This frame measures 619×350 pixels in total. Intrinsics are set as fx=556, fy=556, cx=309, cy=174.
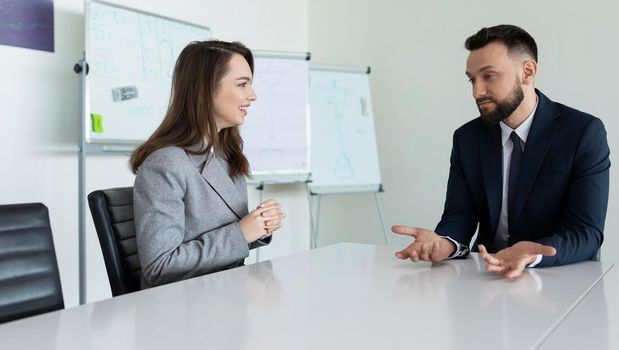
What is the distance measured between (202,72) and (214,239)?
0.54 metres

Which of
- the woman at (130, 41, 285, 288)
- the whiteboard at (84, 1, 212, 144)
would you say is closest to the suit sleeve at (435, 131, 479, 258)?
the woman at (130, 41, 285, 288)

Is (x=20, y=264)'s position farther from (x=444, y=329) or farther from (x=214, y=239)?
(x=444, y=329)

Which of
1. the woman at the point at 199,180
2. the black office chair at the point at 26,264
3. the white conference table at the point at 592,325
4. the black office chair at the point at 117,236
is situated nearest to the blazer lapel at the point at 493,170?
the white conference table at the point at 592,325

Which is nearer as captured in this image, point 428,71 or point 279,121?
point 279,121

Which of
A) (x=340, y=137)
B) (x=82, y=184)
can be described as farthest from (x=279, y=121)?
(x=82, y=184)

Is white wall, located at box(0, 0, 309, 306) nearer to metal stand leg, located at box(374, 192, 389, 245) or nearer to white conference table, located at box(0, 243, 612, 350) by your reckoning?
metal stand leg, located at box(374, 192, 389, 245)

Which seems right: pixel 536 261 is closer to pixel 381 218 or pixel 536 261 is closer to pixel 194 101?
pixel 194 101

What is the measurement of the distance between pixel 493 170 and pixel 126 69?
6.56 feet

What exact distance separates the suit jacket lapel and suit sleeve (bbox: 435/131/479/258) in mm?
706

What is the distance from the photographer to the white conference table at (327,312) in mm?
879

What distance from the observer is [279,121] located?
374cm

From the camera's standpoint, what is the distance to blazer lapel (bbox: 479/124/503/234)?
75.0 inches

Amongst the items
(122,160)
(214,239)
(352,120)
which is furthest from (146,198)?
(352,120)

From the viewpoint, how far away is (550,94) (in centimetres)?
341
